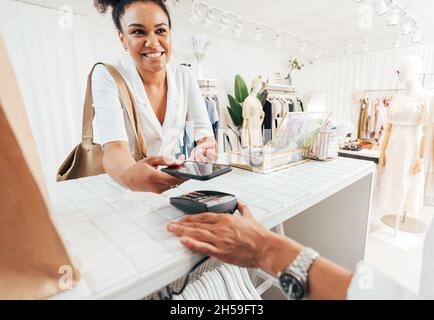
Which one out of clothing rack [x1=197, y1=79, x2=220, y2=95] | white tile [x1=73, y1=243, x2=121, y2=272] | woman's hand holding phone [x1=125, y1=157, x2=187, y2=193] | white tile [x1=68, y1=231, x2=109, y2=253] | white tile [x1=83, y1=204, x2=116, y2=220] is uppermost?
clothing rack [x1=197, y1=79, x2=220, y2=95]

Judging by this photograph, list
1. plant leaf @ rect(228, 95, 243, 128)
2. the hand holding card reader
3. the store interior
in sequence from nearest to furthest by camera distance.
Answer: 1. the hand holding card reader
2. the store interior
3. plant leaf @ rect(228, 95, 243, 128)

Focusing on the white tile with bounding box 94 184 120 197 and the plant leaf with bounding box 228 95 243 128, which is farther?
the plant leaf with bounding box 228 95 243 128

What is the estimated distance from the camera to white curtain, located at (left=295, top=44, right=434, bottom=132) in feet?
13.8

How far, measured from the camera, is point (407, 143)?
6.12 ft

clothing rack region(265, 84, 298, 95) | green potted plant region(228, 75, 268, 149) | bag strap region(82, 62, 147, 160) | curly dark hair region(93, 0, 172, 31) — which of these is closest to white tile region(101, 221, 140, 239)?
bag strap region(82, 62, 147, 160)

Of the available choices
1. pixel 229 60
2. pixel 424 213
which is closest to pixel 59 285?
pixel 424 213

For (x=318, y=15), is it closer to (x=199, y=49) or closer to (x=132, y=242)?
(x=199, y=49)

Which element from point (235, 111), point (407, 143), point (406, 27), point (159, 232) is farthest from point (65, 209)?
point (406, 27)

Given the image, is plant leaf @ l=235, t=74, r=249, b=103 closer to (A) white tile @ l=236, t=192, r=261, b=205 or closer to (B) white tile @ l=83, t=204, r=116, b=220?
(A) white tile @ l=236, t=192, r=261, b=205

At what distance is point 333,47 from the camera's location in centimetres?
432

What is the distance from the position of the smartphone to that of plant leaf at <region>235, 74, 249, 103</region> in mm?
3302

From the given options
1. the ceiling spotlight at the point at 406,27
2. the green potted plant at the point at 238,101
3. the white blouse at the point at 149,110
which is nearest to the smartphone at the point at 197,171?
the white blouse at the point at 149,110

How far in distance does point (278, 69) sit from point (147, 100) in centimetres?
434
